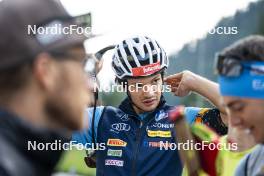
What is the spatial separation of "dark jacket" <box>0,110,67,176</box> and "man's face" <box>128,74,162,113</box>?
313 centimetres

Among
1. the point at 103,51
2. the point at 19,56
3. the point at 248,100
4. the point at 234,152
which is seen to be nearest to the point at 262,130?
the point at 248,100

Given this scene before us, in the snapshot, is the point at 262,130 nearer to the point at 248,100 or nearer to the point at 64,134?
the point at 248,100

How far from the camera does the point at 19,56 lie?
7.67 feet

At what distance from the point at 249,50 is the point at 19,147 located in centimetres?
166

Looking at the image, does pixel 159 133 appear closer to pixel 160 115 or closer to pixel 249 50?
pixel 160 115

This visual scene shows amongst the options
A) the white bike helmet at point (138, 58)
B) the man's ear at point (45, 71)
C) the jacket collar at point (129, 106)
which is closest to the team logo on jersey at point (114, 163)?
the jacket collar at point (129, 106)

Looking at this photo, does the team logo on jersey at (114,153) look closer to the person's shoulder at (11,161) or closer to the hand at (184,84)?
the hand at (184,84)

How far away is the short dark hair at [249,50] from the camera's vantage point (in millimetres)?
3521

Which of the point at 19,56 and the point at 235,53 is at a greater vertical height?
the point at 19,56

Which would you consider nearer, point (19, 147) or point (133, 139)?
point (19, 147)

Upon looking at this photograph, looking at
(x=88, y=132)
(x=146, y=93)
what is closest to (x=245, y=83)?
(x=146, y=93)

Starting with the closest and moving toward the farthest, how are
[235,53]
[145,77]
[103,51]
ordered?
[235,53] → [145,77] → [103,51]

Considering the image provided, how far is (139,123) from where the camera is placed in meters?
5.66

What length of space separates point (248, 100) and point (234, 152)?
1111mm
